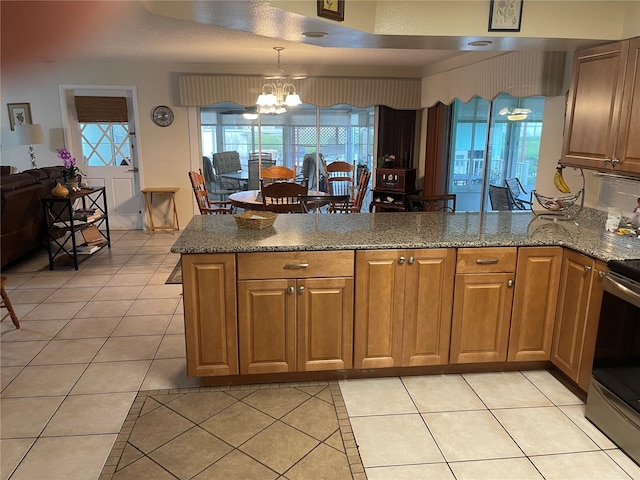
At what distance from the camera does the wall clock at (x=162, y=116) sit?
6.75 m

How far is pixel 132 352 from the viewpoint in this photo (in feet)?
10.3

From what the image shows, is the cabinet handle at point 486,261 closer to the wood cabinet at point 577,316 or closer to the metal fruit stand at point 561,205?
the wood cabinet at point 577,316

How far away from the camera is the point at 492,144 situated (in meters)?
5.25

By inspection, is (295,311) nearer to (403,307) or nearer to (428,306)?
(403,307)

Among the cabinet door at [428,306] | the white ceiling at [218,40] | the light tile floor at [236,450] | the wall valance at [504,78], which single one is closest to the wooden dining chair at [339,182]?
the white ceiling at [218,40]

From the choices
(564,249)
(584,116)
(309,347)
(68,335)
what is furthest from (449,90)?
(68,335)

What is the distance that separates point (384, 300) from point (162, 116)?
17.3 ft

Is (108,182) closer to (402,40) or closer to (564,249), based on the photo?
(402,40)

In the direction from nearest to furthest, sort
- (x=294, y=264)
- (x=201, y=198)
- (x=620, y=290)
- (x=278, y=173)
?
(x=620, y=290) < (x=294, y=264) < (x=201, y=198) < (x=278, y=173)

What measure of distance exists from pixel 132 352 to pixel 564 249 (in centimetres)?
273

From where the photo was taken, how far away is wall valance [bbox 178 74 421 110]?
658 centimetres

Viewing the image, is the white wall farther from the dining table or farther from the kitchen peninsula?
the kitchen peninsula

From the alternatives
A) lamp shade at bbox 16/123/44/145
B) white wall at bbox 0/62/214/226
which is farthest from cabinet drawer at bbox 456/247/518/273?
lamp shade at bbox 16/123/44/145

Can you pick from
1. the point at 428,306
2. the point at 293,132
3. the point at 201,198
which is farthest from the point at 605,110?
the point at 293,132
